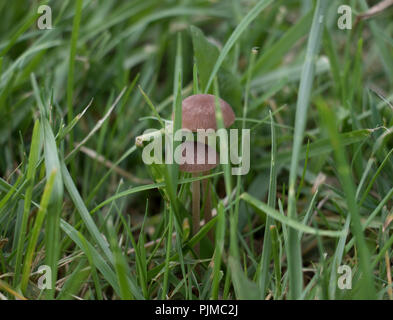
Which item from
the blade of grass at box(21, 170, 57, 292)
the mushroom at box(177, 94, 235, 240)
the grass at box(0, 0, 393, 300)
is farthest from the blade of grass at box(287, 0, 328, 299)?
the blade of grass at box(21, 170, 57, 292)

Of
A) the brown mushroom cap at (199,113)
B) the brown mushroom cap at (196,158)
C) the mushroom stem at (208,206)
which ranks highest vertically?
the brown mushroom cap at (199,113)

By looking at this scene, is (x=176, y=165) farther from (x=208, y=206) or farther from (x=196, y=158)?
(x=208, y=206)

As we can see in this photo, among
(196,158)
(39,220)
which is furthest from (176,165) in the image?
(39,220)

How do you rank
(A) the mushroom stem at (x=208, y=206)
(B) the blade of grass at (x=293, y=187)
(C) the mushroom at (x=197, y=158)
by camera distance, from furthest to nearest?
(A) the mushroom stem at (x=208, y=206), (C) the mushroom at (x=197, y=158), (B) the blade of grass at (x=293, y=187)

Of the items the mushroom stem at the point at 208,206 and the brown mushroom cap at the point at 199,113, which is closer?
the brown mushroom cap at the point at 199,113

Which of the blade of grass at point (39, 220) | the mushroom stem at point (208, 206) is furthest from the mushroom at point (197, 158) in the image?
the blade of grass at point (39, 220)

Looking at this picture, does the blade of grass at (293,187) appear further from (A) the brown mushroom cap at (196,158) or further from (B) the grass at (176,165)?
(A) the brown mushroom cap at (196,158)

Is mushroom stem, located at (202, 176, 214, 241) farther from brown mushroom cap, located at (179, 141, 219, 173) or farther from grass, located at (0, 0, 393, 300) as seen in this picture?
brown mushroom cap, located at (179, 141, 219, 173)

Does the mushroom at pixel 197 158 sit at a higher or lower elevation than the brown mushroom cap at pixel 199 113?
lower
